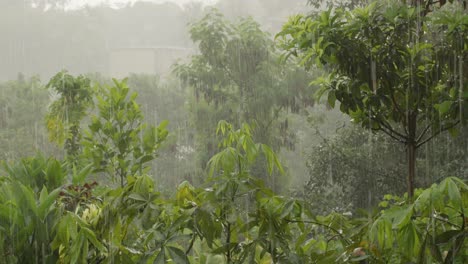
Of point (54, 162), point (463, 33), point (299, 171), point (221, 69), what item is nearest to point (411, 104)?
point (463, 33)

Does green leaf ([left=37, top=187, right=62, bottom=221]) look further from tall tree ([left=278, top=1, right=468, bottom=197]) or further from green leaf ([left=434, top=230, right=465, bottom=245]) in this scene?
tall tree ([left=278, top=1, right=468, bottom=197])

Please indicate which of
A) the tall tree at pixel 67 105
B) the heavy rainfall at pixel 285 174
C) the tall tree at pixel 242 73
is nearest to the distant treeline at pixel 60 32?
the tall tree at pixel 242 73

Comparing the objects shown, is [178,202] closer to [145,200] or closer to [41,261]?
[145,200]

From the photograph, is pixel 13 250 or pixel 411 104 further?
pixel 411 104

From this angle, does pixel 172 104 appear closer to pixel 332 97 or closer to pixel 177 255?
pixel 332 97

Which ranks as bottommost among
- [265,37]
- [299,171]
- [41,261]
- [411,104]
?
[299,171]

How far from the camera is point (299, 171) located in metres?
11.5

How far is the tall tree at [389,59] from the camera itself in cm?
185

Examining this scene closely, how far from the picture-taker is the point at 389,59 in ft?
6.14

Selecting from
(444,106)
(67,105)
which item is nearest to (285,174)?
(444,106)

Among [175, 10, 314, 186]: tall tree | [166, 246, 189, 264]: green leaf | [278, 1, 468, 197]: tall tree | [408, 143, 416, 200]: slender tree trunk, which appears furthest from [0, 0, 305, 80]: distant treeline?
[166, 246, 189, 264]: green leaf

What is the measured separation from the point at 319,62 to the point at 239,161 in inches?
28.7

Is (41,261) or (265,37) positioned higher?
(265,37)

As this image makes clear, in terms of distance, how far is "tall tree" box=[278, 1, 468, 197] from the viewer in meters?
1.85
